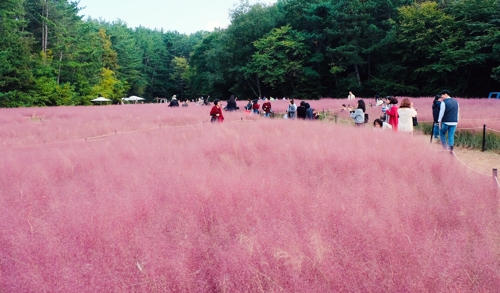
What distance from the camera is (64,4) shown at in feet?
161

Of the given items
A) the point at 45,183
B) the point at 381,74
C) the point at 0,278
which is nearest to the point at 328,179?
the point at 0,278

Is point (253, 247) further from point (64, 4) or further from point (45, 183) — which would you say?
point (64, 4)

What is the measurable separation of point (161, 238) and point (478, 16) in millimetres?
34752

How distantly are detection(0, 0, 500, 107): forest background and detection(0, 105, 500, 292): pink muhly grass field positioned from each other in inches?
1041

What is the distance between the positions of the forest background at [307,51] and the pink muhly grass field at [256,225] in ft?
86.7

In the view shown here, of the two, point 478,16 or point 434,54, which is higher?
point 478,16

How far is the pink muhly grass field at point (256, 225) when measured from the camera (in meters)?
2.71

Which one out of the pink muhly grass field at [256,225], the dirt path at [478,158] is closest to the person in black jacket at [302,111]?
the dirt path at [478,158]

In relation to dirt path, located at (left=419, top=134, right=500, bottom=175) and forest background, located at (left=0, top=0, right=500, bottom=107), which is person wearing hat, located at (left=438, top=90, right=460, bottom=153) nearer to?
dirt path, located at (left=419, top=134, right=500, bottom=175)

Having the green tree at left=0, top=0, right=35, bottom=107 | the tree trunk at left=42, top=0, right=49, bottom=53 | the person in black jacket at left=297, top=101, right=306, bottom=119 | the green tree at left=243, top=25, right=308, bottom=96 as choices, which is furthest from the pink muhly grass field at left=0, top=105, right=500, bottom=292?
the tree trunk at left=42, top=0, right=49, bottom=53

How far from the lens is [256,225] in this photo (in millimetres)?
3621

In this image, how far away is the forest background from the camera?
30516 mm

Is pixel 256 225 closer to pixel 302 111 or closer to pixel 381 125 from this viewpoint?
pixel 381 125

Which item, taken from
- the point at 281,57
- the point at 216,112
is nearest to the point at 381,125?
the point at 216,112
